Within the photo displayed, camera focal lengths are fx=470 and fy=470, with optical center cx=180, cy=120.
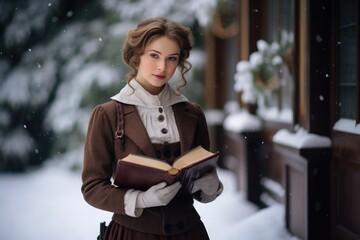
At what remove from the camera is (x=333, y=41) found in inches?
148

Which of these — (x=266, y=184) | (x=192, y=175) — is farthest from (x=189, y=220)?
(x=266, y=184)

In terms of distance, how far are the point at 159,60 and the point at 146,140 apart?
1.15 feet

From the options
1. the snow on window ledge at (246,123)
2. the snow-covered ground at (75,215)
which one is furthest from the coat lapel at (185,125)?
the snow on window ledge at (246,123)

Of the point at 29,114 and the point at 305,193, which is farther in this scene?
the point at 29,114

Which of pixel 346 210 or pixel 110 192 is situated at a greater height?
pixel 110 192

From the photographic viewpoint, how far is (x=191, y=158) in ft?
6.12

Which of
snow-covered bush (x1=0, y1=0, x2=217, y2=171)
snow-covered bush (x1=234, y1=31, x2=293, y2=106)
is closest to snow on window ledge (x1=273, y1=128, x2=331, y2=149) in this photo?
snow-covered bush (x1=234, y1=31, x2=293, y2=106)

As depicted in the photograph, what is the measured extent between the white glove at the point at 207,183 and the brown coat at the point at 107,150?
0.15 m

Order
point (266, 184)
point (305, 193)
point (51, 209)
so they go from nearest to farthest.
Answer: point (305, 193), point (266, 184), point (51, 209)

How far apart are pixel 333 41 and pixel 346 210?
1331mm

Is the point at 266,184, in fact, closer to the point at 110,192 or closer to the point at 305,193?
the point at 305,193

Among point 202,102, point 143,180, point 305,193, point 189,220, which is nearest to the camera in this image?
point 143,180

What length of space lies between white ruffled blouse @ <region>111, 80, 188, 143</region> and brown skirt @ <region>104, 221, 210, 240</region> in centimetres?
40

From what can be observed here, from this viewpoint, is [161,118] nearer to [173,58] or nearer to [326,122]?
[173,58]
